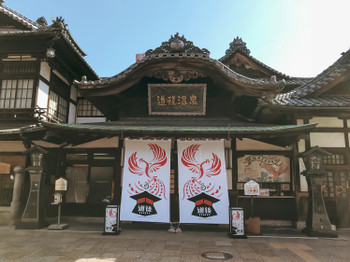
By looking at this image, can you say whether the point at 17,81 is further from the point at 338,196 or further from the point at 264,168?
the point at 338,196

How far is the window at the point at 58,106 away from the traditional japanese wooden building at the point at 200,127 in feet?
4.34

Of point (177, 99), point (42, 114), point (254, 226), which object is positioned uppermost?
point (177, 99)

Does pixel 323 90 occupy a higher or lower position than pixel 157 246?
higher

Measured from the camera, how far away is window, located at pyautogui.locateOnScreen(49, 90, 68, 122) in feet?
43.9

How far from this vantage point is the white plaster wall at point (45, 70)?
12633 millimetres

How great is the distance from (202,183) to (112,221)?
3432 millimetres

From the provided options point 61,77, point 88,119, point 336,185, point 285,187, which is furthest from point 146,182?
point 61,77

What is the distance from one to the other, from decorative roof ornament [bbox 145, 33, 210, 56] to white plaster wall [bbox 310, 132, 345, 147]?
5774mm

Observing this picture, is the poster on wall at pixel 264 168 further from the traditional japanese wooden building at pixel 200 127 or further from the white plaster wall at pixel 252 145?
the white plaster wall at pixel 252 145

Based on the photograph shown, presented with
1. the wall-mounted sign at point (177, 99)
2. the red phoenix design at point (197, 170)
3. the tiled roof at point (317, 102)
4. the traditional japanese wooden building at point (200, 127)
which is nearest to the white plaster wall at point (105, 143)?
the traditional japanese wooden building at point (200, 127)

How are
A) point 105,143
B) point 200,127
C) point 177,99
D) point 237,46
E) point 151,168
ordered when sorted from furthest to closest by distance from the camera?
point 237,46
point 105,143
point 177,99
point 200,127
point 151,168

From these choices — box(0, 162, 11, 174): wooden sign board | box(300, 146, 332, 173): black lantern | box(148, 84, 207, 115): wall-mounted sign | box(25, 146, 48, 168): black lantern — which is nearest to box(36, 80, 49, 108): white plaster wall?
box(0, 162, 11, 174): wooden sign board

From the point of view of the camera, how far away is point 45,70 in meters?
12.9

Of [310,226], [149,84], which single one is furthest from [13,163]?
[310,226]
